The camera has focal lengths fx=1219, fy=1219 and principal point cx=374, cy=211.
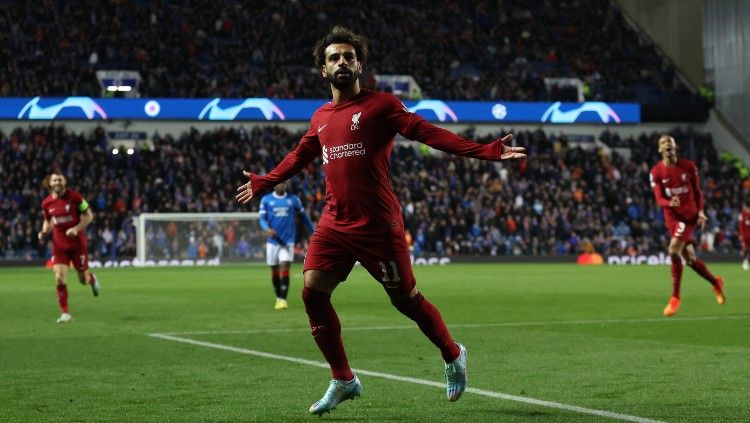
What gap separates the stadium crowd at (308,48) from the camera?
49.1m

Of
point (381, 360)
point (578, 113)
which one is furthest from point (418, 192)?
point (381, 360)

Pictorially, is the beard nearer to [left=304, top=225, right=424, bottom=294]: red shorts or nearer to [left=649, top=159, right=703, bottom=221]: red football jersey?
[left=304, top=225, right=424, bottom=294]: red shorts

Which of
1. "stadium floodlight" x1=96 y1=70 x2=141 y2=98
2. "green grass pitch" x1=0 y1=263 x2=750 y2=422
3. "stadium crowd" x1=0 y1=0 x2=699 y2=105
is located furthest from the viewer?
"stadium floodlight" x1=96 y1=70 x2=141 y2=98

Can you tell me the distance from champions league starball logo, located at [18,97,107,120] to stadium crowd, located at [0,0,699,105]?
640mm

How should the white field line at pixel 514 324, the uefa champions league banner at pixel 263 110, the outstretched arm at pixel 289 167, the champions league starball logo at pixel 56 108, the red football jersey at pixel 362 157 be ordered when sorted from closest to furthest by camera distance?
the red football jersey at pixel 362 157 < the outstretched arm at pixel 289 167 < the white field line at pixel 514 324 < the champions league starball logo at pixel 56 108 < the uefa champions league banner at pixel 263 110

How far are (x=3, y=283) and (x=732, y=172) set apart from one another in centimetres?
3589

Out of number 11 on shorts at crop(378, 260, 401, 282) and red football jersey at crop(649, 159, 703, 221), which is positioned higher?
red football jersey at crop(649, 159, 703, 221)

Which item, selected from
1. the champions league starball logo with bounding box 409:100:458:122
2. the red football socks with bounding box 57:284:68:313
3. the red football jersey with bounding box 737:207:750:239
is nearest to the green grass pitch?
the red football socks with bounding box 57:284:68:313

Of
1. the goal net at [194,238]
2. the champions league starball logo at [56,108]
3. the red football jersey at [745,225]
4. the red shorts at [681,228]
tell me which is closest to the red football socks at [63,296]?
the red shorts at [681,228]

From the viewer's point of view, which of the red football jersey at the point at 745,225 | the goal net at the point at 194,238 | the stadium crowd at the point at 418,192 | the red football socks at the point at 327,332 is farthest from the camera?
the stadium crowd at the point at 418,192

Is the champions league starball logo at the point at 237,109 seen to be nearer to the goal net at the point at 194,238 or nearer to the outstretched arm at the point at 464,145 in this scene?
the goal net at the point at 194,238

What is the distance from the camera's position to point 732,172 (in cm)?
5525

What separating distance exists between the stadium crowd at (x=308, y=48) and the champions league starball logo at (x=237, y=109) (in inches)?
29.0

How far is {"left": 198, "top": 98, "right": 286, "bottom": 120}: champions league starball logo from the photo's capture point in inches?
1962
